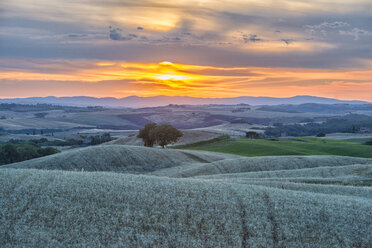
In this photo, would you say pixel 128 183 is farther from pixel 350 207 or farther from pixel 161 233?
pixel 350 207

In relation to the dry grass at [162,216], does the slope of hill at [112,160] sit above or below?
below

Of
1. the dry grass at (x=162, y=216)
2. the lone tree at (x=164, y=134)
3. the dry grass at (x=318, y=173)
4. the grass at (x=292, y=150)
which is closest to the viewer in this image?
the dry grass at (x=162, y=216)

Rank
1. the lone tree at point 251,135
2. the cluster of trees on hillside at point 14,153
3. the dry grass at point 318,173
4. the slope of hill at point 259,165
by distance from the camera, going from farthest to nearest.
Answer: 1. the lone tree at point 251,135
2. the cluster of trees on hillside at point 14,153
3. the slope of hill at point 259,165
4. the dry grass at point 318,173

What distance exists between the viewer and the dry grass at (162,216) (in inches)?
707

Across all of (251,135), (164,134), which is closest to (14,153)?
(164,134)

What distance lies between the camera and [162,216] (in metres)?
19.5

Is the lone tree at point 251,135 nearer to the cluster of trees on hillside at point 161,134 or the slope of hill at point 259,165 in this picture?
the cluster of trees on hillside at point 161,134

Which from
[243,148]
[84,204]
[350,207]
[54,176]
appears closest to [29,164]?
[54,176]

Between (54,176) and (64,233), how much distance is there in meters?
6.78

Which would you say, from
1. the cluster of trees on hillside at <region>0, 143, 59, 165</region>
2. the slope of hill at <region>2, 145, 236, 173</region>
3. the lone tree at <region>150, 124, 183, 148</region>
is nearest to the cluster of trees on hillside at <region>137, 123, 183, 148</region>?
the lone tree at <region>150, 124, 183, 148</region>

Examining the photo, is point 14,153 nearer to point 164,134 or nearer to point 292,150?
point 164,134

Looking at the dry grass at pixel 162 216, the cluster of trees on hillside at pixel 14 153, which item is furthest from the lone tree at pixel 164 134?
the dry grass at pixel 162 216

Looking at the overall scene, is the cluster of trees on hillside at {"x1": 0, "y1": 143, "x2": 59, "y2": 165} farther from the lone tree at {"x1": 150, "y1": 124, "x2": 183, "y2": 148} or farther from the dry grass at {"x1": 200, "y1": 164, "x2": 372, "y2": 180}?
the dry grass at {"x1": 200, "y1": 164, "x2": 372, "y2": 180}

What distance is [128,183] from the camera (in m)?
22.9
